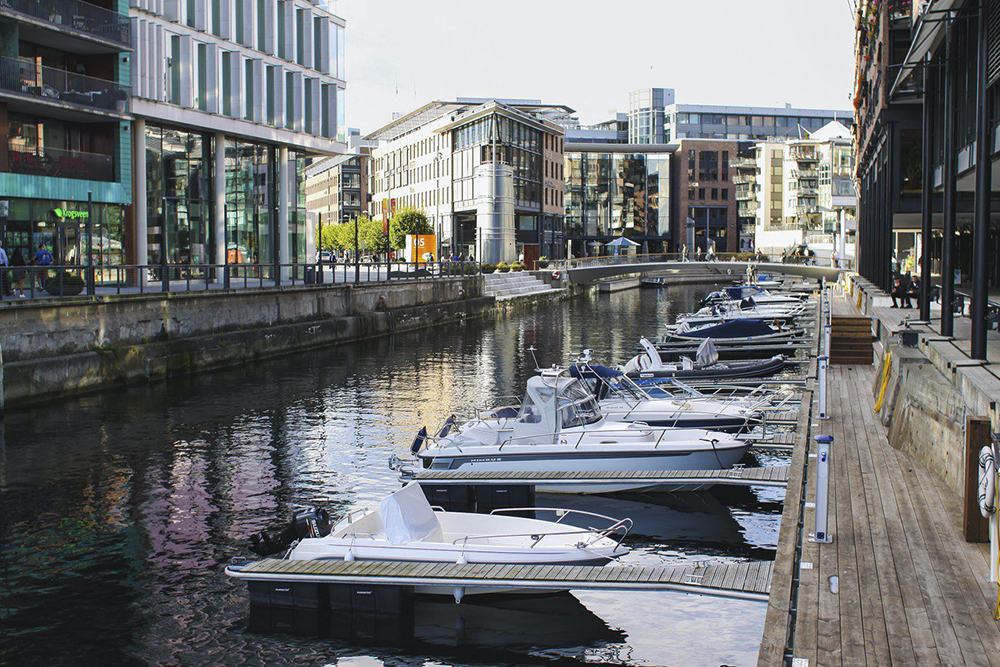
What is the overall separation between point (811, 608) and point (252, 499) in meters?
13.5

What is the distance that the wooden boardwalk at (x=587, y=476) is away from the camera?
1948cm

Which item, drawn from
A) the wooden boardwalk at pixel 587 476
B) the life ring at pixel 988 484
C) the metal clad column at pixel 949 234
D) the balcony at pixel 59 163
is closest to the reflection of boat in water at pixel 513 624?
the wooden boardwalk at pixel 587 476

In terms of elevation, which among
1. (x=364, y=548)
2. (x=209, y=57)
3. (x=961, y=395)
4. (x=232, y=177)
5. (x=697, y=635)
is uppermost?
(x=209, y=57)

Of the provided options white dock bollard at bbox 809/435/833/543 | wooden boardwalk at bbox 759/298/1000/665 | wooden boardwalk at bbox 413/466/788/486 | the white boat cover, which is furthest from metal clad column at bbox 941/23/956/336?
the white boat cover

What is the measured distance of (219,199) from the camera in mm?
57000

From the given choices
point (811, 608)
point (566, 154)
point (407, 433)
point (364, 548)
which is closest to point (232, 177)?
point (407, 433)

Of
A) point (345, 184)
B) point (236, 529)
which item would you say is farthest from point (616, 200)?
point (236, 529)

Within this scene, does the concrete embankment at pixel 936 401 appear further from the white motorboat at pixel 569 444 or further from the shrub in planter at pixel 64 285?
the shrub in planter at pixel 64 285

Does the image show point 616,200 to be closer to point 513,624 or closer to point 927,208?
point 927,208

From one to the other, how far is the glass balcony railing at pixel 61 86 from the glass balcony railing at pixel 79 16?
1.98 meters

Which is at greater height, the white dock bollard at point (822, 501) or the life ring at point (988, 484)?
the life ring at point (988, 484)

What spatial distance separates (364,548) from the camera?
1500 cm

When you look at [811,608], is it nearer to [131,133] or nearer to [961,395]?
[961,395]

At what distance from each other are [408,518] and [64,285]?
24863 millimetres
